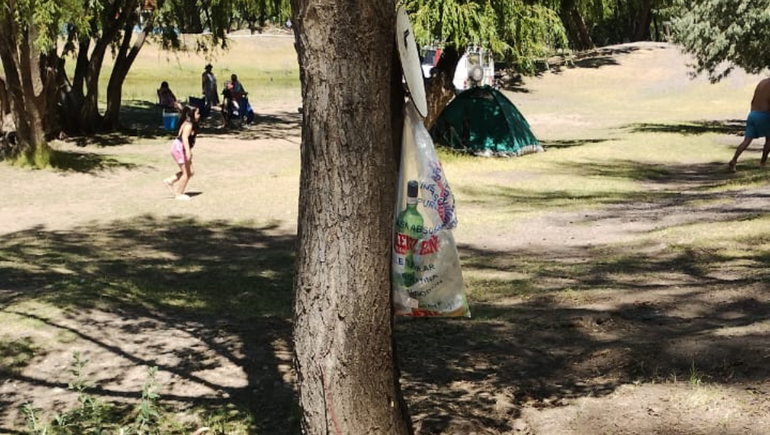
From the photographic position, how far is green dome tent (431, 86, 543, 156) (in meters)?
21.1

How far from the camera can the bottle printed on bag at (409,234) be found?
3980 mm

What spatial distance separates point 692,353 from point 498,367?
1172 mm

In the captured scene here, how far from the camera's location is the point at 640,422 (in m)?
4.46

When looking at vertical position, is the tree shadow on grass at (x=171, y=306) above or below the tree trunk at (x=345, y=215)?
below

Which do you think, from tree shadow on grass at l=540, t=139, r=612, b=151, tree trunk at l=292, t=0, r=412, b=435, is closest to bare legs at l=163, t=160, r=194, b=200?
tree shadow on grass at l=540, t=139, r=612, b=151

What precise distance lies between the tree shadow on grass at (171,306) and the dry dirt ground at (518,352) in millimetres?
24

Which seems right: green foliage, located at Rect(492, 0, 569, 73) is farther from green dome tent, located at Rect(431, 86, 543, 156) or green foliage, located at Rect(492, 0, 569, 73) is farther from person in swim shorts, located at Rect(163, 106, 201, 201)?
person in swim shorts, located at Rect(163, 106, 201, 201)

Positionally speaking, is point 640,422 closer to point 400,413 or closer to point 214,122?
point 400,413

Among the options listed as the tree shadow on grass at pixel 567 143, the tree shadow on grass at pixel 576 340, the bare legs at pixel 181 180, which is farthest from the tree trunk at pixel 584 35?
the tree shadow on grass at pixel 576 340

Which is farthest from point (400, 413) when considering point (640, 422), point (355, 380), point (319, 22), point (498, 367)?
point (498, 367)

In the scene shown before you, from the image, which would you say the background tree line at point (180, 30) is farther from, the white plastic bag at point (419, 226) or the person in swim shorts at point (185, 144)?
the white plastic bag at point (419, 226)

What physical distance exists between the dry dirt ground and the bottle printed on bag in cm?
113

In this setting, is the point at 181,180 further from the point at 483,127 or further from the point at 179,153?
the point at 483,127

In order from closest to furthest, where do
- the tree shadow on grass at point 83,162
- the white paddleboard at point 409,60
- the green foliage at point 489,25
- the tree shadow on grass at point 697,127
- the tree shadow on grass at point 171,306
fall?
the white paddleboard at point 409,60 < the tree shadow on grass at point 171,306 < the green foliage at point 489,25 < the tree shadow on grass at point 83,162 < the tree shadow on grass at point 697,127
